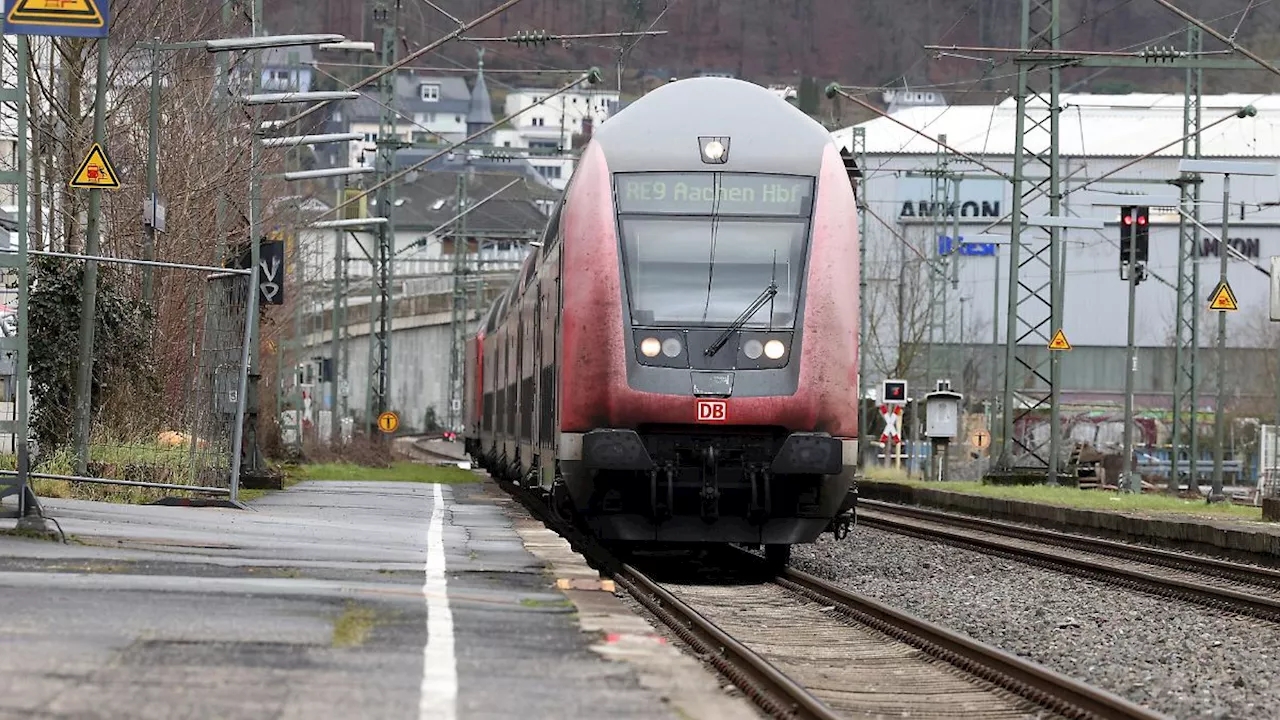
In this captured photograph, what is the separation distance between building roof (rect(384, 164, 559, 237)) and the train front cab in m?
111

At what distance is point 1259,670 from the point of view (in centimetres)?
1175

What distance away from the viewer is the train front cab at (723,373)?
16.5 metres

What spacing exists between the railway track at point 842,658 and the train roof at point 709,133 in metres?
3.41

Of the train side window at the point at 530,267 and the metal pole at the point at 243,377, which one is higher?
the train side window at the point at 530,267

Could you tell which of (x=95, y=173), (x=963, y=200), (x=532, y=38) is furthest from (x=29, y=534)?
(x=963, y=200)

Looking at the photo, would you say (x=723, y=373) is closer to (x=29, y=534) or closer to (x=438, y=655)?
(x=29, y=534)

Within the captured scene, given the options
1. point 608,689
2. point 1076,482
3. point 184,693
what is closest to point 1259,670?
point 608,689

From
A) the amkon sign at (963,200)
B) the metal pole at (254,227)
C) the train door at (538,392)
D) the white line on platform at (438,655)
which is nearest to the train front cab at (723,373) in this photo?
the white line on platform at (438,655)

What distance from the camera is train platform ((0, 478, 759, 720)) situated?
25.6ft

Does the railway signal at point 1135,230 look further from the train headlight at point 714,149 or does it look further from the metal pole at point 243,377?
the train headlight at point 714,149

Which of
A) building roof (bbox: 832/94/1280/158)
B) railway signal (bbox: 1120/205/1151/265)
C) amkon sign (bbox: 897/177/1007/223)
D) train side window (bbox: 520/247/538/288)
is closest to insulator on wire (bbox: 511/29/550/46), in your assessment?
train side window (bbox: 520/247/538/288)

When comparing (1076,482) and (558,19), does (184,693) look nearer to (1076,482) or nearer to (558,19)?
(1076,482)

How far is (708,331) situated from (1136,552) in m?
7.49

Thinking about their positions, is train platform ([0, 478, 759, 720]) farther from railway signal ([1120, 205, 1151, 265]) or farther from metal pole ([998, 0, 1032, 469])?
railway signal ([1120, 205, 1151, 265])
